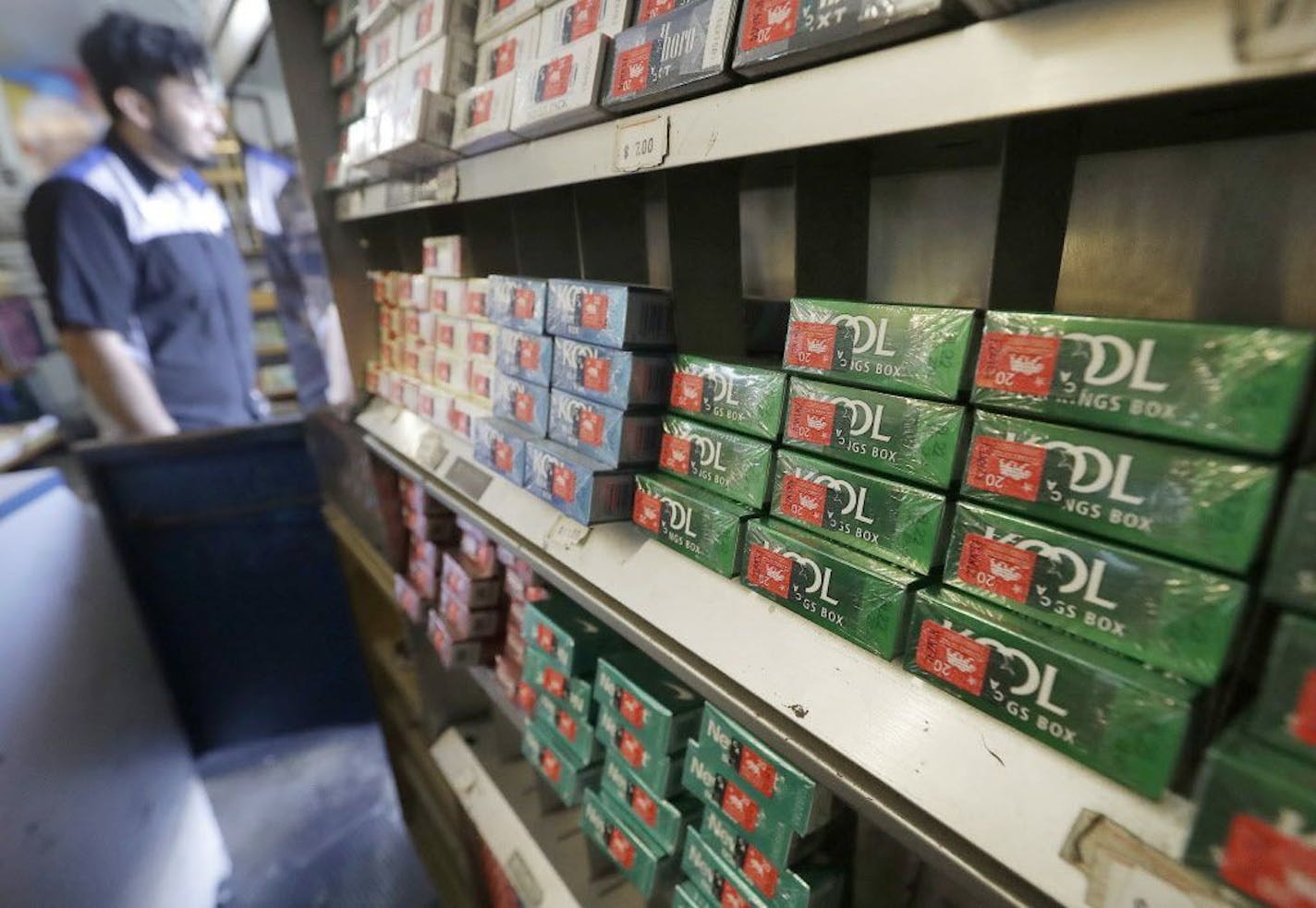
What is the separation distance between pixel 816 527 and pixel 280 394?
5.90m

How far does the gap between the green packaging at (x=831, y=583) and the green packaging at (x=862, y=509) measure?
0.6 inches

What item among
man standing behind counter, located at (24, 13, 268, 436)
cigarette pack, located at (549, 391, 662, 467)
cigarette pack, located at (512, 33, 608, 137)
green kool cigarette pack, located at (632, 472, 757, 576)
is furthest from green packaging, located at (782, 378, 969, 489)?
man standing behind counter, located at (24, 13, 268, 436)

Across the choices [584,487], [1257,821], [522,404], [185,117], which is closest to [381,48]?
[522,404]

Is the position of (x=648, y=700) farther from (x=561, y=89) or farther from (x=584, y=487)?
(x=561, y=89)

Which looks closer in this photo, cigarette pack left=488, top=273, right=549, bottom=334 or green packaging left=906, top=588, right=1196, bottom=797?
green packaging left=906, top=588, right=1196, bottom=797

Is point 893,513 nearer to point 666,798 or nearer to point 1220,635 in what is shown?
point 1220,635

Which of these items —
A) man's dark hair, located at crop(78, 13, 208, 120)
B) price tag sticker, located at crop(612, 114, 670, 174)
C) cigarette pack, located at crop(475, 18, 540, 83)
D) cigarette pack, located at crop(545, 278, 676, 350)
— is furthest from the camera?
man's dark hair, located at crop(78, 13, 208, 120)

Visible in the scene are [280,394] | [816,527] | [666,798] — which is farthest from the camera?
[280,394]

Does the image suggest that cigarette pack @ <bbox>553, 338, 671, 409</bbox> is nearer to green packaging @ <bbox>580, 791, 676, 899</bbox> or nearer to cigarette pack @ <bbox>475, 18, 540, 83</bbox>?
cigarette pack @ <bbox>475, 18, 540, 83</bbox>

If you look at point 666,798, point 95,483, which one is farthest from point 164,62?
point 666,798

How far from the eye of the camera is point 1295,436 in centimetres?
36

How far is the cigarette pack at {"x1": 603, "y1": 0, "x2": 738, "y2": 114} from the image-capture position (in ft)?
1.79

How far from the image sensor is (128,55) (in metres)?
2.76

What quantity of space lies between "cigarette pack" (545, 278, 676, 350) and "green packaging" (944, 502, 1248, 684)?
436 mm
